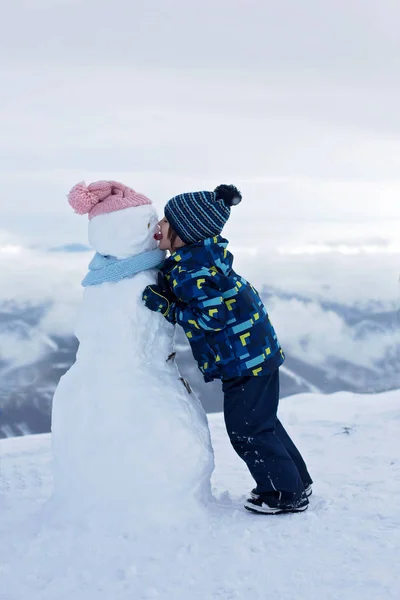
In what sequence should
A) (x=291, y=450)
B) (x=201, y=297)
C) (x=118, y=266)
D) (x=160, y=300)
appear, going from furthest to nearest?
1. (x=291, y=450)
2. (x=118, y=266)
3. (x=160, y=300)
4. (x=201, y=297)

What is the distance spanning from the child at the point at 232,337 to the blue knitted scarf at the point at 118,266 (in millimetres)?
68

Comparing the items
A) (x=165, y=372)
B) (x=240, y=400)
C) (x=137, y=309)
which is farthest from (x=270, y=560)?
(x=137, y=309)

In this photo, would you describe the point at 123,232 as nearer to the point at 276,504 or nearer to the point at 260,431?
the point at 260,431

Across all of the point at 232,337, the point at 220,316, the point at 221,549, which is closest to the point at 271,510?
the point at 221,549

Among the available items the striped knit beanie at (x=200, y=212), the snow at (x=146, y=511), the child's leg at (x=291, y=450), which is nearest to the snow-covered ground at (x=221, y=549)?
the snow at (x=146, y=511)

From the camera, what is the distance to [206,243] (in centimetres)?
320

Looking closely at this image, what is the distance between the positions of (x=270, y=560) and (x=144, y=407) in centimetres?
89

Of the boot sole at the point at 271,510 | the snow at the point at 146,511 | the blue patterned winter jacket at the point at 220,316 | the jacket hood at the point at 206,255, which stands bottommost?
the boot sole at the point at 271,510

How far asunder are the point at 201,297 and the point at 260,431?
0.76 m

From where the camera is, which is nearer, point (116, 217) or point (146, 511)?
point (146, 511)

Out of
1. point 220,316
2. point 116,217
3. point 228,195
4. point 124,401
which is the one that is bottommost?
point 124,401

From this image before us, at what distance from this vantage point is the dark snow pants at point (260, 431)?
3.27 meters

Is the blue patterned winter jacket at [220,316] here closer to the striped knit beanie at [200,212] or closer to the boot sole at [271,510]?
the striped knit beanie at [200,212]

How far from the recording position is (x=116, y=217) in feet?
10.9
